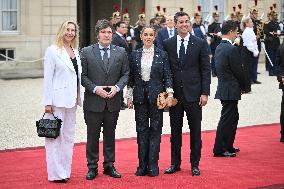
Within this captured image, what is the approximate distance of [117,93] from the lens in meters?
8.22

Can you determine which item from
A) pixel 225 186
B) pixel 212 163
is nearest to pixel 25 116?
pixel 212 163

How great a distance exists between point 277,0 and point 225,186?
2059 cm

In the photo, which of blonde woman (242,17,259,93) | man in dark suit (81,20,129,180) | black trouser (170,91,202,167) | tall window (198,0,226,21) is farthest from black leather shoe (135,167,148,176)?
tall window (198,0,226,21)

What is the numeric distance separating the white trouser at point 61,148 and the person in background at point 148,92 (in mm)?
761

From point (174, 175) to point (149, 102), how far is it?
0.92 meters

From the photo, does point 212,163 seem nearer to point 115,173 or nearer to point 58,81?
point 115,173

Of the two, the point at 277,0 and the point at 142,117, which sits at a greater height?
the point at 277,0

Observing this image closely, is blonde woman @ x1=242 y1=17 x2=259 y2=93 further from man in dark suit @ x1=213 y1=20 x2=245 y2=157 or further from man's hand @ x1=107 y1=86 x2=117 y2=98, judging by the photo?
man's hand @ x1=107 y1=86 x2=117 y2=98

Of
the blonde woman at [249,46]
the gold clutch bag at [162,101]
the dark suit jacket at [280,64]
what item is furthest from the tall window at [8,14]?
the gold clutch bag at [162,101]

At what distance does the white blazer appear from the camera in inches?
312

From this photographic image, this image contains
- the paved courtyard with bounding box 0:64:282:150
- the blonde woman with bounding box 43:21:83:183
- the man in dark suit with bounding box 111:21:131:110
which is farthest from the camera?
the man in dark suit with bounding box 111:21:131:110

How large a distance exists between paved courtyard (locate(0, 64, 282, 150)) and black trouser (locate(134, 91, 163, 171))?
8.95ft

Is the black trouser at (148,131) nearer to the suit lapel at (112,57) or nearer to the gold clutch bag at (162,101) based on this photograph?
the gold clutch bag at (162,101)

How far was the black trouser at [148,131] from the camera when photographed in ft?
27.3
